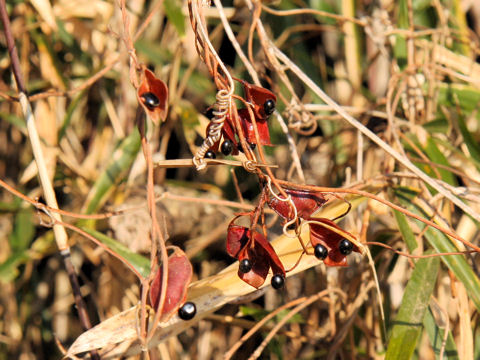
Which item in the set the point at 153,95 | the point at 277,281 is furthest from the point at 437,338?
the point at 153,95

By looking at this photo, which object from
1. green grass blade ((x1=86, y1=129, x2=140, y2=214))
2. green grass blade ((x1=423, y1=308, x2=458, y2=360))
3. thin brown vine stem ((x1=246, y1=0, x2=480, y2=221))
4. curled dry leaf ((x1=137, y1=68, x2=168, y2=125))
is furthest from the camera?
green grass blade ((x1=86, y1=129, x2=140, y2=214))

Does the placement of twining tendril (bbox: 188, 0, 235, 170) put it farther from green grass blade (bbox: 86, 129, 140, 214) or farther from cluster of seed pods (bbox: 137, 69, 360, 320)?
green grass blade (bbox: 86, 129, 140, 214)

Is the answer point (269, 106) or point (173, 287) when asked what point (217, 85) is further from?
point (173, 287)

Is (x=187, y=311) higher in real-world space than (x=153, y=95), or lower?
lower

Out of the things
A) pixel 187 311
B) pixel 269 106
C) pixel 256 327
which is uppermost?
pixel 269 106

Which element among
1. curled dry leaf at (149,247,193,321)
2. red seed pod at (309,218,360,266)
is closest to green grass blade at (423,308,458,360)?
red seed pod at (309,218,360,266)

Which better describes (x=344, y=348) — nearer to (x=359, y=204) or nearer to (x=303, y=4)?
(x=359, y=204)
